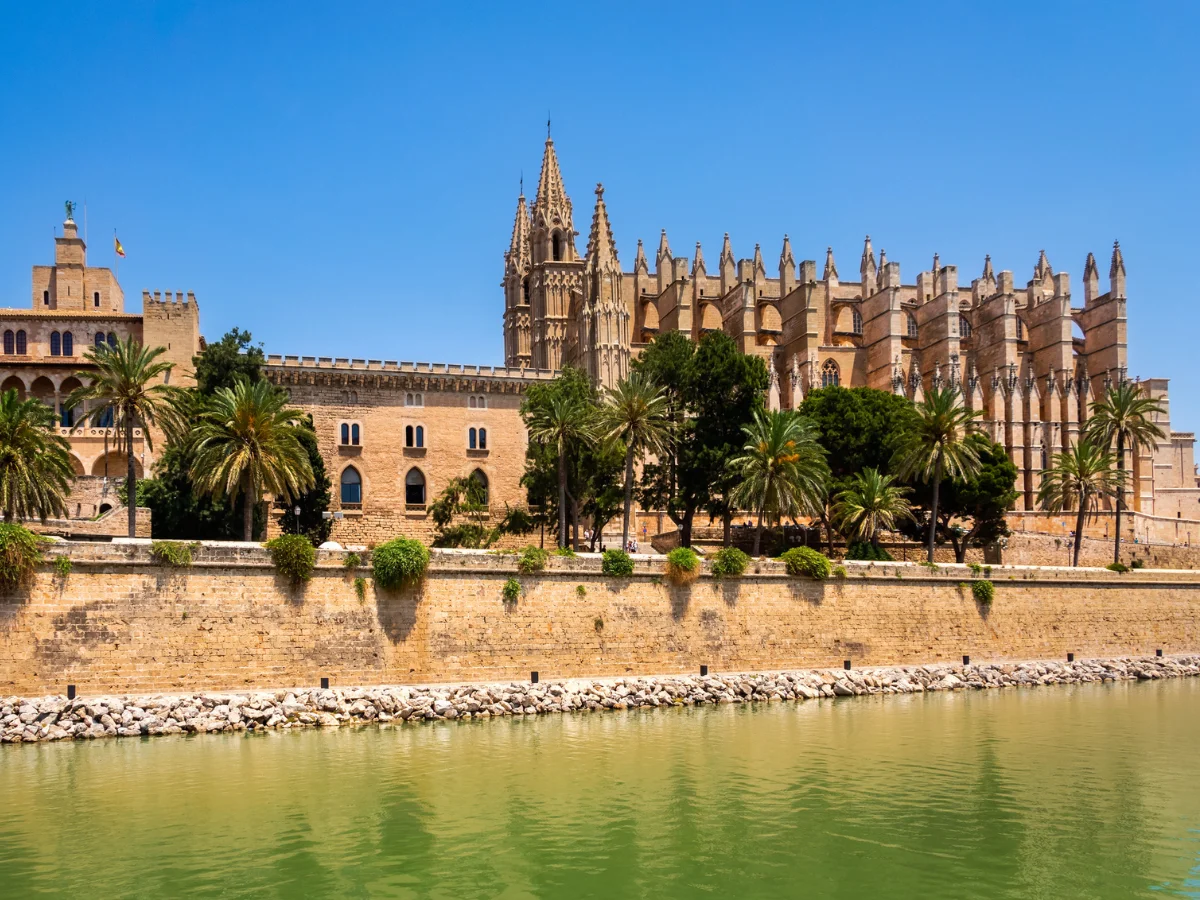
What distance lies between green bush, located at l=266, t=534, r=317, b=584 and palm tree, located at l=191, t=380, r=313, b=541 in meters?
3.73

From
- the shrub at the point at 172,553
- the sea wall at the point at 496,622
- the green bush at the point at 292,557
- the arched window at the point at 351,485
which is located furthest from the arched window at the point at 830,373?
the shrub at the point at 172,553

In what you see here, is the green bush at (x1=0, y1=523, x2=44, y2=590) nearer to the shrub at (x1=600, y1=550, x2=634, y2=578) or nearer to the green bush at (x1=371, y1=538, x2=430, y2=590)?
the green bush at (x1=371, y1=538, x2=430, y2=590)

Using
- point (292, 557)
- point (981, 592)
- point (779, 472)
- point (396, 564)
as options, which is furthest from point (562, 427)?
point (981, 592)

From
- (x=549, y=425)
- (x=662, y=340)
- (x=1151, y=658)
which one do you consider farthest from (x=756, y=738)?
(x=662, y=340)

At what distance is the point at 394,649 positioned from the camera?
27.7m

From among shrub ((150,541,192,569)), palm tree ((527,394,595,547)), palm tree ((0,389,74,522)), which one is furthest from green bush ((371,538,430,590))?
palm tree ((527,394,595,547))

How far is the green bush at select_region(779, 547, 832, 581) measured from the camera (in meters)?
33.1

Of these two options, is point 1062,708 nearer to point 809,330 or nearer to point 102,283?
point 809,330

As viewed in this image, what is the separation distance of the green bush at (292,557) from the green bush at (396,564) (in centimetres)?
154

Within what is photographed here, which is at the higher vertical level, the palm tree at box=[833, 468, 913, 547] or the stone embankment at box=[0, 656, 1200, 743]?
the palm tree at box=[833, 468, 913, 547]

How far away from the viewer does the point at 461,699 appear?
26516 mm

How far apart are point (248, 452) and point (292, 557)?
15.9 feet

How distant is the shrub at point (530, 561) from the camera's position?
29.4 m

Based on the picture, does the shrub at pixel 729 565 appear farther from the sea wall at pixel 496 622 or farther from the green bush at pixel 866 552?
the green bush at pixel 866 552
